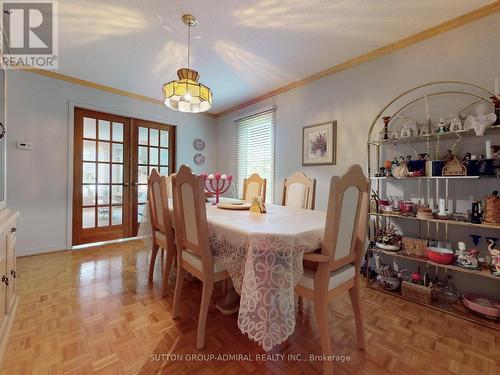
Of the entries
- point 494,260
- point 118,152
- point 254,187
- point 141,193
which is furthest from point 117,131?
point 494,260

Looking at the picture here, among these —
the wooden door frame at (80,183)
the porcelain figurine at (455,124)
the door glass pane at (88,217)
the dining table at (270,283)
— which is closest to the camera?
the dining table at (270,283)

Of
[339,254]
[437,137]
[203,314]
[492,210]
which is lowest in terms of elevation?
[203,314]

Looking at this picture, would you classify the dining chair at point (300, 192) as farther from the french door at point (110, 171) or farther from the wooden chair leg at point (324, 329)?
the french door at point (110, 171)

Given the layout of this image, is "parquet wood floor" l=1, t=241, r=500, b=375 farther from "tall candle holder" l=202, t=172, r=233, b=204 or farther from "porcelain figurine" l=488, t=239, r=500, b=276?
"tall candle holder" l=202, t=172, r=233, b=204

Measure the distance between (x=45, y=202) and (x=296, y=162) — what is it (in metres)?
3.46

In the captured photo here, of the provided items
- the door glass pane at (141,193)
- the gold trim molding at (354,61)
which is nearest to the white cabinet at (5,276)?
the door glass pane at (141,193)

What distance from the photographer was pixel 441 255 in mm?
1830

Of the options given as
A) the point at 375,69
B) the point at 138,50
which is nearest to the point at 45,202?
the point at 138,50

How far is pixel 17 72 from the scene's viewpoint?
285cm

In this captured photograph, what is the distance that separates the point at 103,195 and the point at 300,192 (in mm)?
3061

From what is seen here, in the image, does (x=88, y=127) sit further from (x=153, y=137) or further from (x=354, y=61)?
(x=354, y=61)

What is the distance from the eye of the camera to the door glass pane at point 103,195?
356cm

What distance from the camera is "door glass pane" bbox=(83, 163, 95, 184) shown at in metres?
3.43

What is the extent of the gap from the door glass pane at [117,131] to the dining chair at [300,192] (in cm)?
287
